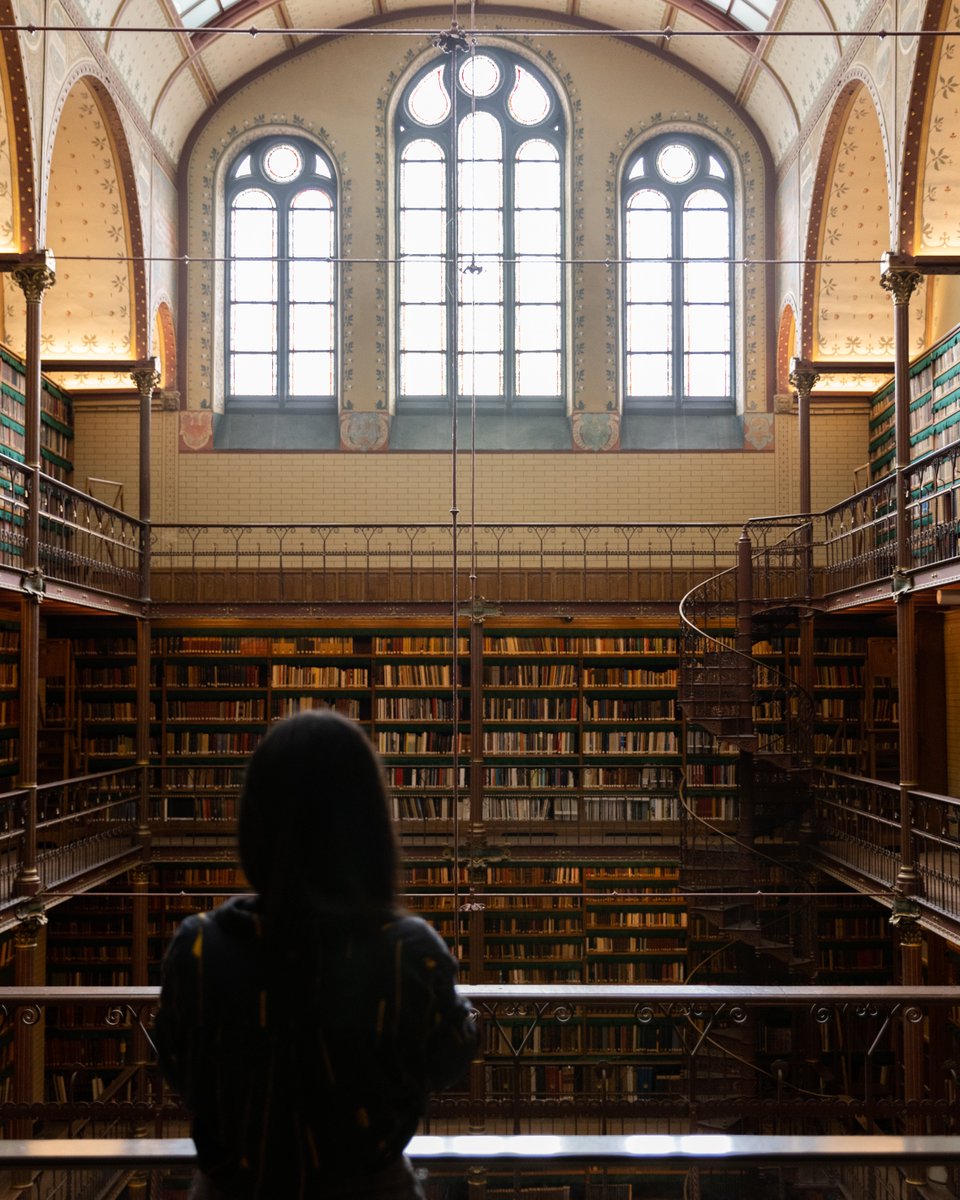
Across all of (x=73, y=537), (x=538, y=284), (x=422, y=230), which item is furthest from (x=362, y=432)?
(x=73, y=537)

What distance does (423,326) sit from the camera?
44.3ft

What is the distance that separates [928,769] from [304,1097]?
1114cm

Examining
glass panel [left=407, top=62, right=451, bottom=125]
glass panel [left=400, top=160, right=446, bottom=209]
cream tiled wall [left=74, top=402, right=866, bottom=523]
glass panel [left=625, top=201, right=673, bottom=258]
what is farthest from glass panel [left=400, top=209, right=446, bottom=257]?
cream tiled wall [left=74, top=402, right=866, bottom=523]

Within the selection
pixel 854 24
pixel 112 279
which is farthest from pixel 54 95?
pixel 854 24

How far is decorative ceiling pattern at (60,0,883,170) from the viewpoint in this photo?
1111 centimetres

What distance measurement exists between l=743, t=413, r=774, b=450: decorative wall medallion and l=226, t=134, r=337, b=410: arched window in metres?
4.63

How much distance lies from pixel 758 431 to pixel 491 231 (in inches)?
148

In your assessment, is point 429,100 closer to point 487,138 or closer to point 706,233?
point 487,138

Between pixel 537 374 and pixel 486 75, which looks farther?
pixel 486 75

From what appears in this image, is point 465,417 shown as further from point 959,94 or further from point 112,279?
point 959,94

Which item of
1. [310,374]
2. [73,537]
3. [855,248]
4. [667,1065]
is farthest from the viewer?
[310,374]

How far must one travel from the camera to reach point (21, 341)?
36.5ft

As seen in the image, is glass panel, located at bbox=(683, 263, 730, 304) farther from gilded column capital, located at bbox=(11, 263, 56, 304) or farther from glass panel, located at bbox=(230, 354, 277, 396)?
gilded column capital, located at bbox=(11, 263, 56, 304)

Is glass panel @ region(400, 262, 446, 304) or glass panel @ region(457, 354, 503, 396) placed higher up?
glass panel @ region(400, 262, 446, 304)
